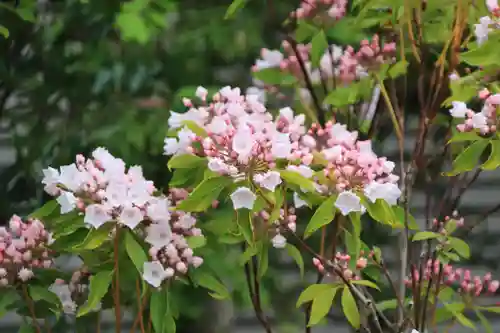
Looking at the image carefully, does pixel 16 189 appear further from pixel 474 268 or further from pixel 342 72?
pixel 474 268

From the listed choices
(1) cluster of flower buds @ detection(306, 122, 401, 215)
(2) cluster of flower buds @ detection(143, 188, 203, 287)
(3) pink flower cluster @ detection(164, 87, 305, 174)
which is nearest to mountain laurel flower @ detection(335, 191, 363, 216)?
(1) cluster of flower buds @ detection(306, 122, 401, 215)

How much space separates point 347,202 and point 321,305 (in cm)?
23

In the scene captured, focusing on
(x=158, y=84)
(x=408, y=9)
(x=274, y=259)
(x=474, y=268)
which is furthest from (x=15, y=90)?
(x=474, y=268)

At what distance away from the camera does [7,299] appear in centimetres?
144

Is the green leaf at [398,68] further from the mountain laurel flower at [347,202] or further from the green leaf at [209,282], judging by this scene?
the green leaf at [209,282]

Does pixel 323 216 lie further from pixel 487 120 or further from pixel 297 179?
pixel 487 120

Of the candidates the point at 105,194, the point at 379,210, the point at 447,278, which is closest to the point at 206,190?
the point at 105,194

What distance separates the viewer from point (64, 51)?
6.84 feet

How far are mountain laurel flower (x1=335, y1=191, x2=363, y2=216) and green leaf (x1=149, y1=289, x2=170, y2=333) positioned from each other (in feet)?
1.27

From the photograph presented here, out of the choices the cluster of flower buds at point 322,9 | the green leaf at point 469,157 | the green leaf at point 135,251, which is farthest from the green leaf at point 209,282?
the cluster of flower buds at point 322,9

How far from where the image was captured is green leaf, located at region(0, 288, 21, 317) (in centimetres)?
143

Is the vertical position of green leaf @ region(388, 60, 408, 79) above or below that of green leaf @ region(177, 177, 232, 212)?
above

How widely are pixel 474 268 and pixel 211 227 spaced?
51.3 inches

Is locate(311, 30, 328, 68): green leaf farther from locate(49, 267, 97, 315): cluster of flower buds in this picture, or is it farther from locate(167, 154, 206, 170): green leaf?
locate(49, 267, 97, 315): cluster of flower buds
